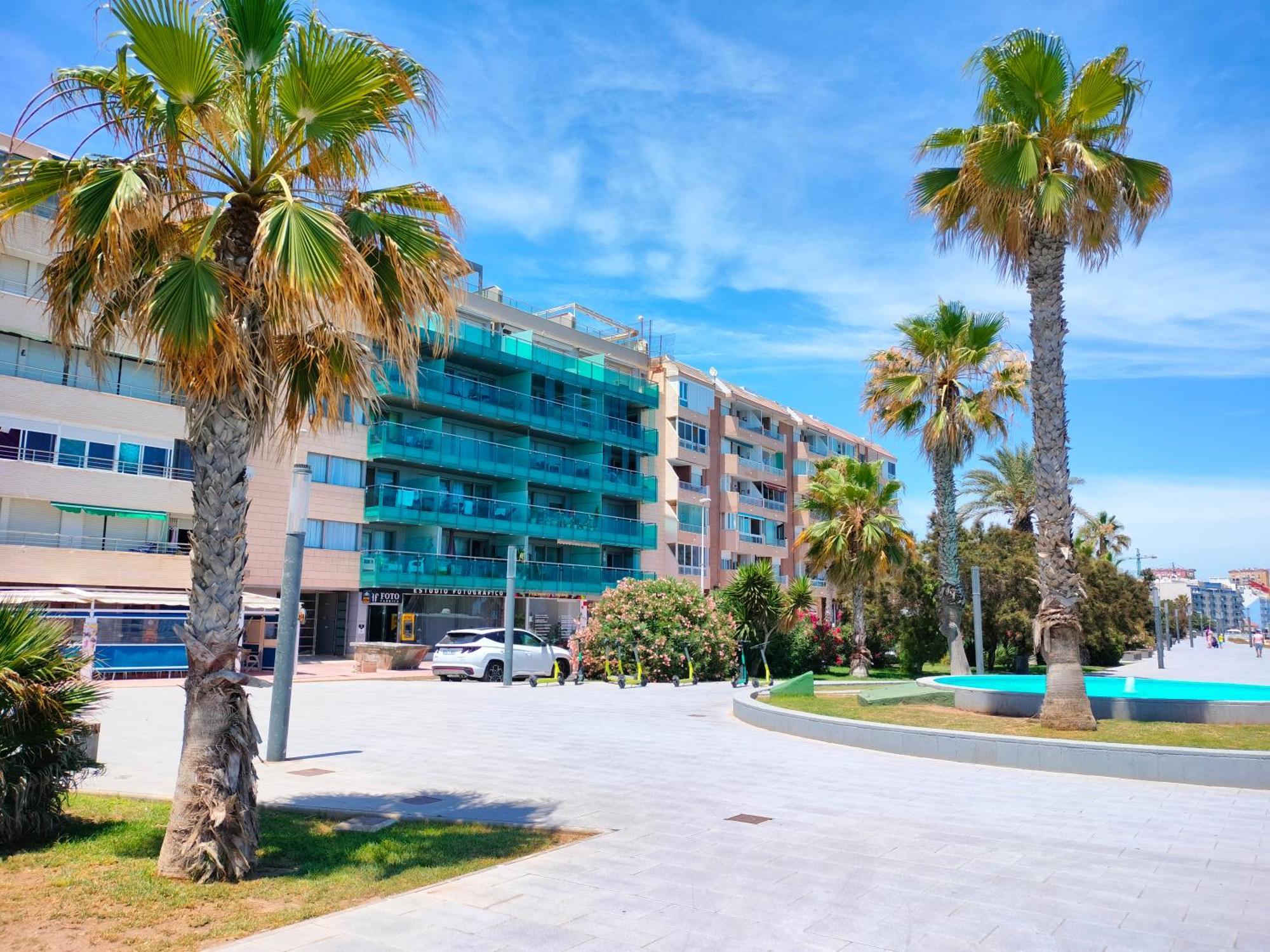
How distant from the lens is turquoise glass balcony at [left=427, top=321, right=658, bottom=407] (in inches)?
1757

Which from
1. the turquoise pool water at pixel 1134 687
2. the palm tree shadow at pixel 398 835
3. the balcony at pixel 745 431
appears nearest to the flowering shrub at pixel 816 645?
the turquoise pool water at pixel 1134 687

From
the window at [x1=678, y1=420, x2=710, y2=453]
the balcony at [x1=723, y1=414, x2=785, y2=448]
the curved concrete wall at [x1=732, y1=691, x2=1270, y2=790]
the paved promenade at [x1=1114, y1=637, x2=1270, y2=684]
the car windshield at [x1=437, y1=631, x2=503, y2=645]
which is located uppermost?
the balcony at [x1=723, y1=414, x2=785, y2=448]

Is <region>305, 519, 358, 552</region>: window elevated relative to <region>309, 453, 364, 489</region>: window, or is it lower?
lower

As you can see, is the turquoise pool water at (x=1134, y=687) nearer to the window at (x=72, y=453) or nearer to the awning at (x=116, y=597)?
the awning at (x=116, y=597)

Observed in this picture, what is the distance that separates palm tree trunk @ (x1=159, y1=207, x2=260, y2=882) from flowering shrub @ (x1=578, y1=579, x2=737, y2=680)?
22305mm

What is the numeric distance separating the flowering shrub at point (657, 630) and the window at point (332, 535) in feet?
46.4

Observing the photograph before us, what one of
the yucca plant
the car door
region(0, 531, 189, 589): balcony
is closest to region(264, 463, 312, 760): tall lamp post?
the yucca plant

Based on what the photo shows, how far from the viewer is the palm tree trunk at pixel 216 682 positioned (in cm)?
666

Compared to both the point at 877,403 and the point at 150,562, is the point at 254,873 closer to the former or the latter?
the point at 877,403

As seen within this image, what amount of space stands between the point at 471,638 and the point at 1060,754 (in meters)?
20.5

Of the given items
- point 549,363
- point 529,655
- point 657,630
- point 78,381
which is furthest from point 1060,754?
point 549,363

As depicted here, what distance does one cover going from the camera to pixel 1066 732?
1358 cm

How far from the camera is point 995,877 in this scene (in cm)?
694

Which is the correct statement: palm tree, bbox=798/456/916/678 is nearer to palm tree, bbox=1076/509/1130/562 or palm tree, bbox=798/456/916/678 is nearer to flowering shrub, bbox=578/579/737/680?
→ flowering shrub, bbox=578/579/737/680
